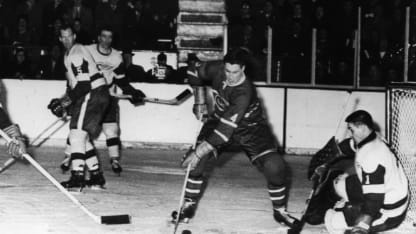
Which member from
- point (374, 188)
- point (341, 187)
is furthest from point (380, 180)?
point (341, 187)

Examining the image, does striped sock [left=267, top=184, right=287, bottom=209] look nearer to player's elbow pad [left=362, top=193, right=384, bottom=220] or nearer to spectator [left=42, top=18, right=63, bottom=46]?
player's elbow pad [left=362, top=193, right=384, bottom=220]

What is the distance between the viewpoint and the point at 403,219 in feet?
22.5

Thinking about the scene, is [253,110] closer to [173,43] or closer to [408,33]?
[408,33]

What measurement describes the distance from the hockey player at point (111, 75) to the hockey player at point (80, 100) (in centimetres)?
83

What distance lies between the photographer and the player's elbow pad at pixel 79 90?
8281mm

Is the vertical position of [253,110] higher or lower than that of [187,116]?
higher

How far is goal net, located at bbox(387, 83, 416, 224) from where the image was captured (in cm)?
755

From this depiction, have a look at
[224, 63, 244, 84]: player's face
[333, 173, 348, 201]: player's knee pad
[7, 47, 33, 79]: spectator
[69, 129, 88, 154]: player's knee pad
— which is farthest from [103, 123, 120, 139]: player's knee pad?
[333, 173, 348, 201]: player's knee pad

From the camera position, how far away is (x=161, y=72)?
12.9 meters

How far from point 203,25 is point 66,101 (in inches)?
272

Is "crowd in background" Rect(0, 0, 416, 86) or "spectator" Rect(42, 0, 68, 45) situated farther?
"spectator" Rect(42, 0, 68, 45)

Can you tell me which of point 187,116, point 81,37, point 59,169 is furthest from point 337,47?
point 59,169

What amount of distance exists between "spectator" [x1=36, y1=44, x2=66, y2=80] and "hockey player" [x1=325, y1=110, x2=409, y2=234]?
6.69m

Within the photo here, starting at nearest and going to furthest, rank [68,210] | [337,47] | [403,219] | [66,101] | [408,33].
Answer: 1. [403,219]
2. [68,210]
3. [66,101]
4. [408,33]
5. [337,47]
